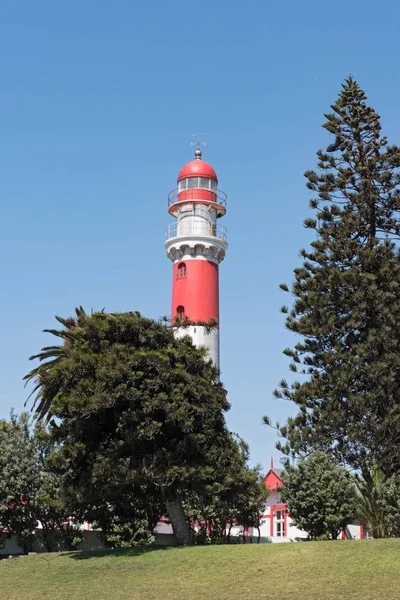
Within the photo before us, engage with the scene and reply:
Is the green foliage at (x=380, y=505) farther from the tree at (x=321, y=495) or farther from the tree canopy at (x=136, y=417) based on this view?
the tree canopy at (x=136, y=417)

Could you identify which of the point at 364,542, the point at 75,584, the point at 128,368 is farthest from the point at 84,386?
the point at 364,542

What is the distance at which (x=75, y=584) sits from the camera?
2091 centimetres

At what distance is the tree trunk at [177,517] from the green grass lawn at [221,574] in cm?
176

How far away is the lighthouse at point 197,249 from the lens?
39125mm

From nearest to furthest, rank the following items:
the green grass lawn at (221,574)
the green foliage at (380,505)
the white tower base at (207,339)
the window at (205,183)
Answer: the green grass lawn at (221,574) → the green foliage at (380,505) → the white tower base at (207,339) → the window at (205,183)

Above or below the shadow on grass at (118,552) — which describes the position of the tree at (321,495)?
above

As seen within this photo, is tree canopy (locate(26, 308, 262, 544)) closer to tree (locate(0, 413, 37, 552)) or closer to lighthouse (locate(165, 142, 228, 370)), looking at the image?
tree (locate(0, 413, 37, 552))

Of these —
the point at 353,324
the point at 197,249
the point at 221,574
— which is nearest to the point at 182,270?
the point at 197,249

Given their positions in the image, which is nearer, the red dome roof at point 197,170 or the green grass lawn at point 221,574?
the green grass lawn at point 221,574

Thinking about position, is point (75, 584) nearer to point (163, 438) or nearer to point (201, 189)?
point (163, 438)

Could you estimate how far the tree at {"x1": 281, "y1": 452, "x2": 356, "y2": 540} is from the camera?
3019cm

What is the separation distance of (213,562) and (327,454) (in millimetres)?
10282

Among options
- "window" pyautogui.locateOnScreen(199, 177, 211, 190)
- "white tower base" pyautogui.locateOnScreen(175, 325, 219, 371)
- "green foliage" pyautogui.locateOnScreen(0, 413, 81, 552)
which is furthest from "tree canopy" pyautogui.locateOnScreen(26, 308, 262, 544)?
"window" pyautogui.locateOnScreen(199, 177, 211, 190)

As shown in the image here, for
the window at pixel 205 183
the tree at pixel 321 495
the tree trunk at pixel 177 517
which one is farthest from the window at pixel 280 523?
the window at pixel 205 183
